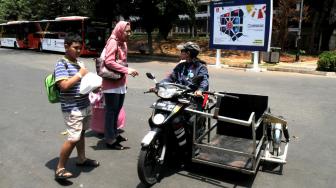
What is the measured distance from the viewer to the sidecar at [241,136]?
4.29m

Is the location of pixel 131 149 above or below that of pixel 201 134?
below

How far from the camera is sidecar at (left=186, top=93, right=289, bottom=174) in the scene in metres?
4.29

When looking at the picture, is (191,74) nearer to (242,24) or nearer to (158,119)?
(158,119)

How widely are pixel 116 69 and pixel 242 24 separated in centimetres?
1284

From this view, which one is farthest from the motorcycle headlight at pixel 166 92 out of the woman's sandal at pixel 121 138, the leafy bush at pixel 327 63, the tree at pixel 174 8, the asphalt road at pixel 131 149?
the tree at pixel 174 8

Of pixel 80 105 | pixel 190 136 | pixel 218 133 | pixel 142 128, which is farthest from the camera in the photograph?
pixel 142 128

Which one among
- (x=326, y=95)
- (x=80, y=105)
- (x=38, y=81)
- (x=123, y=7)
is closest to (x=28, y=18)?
(x=123, y=7)

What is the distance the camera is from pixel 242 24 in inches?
655

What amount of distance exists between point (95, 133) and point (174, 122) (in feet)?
7.54

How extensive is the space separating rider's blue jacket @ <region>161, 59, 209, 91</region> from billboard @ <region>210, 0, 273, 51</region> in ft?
38.9

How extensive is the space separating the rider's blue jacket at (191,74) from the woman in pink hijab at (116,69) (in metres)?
0.54

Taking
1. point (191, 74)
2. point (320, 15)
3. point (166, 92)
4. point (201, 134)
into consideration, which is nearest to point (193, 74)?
point (191, 74)

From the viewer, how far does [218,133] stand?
5289mm

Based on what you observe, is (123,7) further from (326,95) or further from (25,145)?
(25,145)
